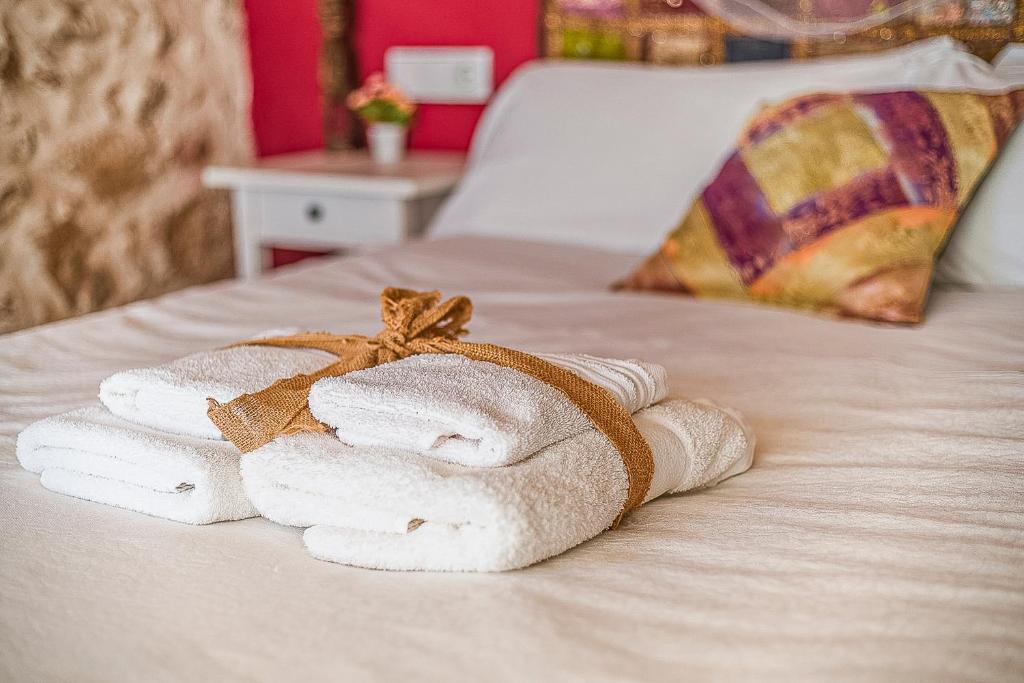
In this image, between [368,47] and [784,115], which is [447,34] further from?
[784,115]

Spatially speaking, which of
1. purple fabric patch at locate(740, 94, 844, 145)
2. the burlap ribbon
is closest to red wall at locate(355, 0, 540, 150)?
purple fabric patch at locate(740, 94, 844, 145)

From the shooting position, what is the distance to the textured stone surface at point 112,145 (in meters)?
2.21

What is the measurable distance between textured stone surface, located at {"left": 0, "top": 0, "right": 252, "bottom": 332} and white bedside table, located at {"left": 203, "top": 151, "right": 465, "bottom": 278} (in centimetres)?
19

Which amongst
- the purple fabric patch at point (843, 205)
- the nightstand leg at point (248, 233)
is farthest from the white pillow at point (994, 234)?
the nightstand leg at point (248, 233)

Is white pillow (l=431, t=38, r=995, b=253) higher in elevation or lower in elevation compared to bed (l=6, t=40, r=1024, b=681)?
higher

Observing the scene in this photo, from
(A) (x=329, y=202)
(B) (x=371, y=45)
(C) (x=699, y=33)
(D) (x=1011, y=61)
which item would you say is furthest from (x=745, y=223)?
(B) (x=371, y=45)

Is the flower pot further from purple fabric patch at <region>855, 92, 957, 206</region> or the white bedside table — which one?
purple fabric patch at <region>855, 92, 957, 206</region>

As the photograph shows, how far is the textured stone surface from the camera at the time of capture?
2.21 m

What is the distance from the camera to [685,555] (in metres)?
0.81

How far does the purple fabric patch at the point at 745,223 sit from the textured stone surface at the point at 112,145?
1.43m

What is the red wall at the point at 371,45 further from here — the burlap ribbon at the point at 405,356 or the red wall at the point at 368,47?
the burlap ribbon at the point at 405,356

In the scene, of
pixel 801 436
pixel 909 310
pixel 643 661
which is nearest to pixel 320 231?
pixel 909 310

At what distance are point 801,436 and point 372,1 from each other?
205 centimetres

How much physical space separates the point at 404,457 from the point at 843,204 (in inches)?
40.2
